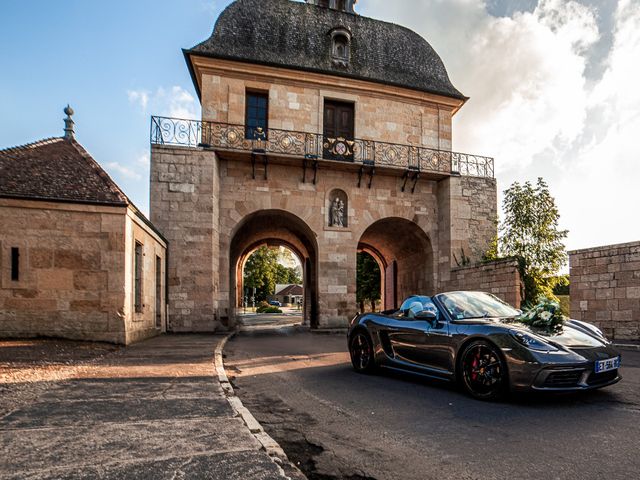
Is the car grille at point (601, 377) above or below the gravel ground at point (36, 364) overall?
above

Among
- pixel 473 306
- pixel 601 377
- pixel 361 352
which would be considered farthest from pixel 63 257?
pixel 601 377

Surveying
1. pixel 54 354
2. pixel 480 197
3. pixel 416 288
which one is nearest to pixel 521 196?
pixel 480 197

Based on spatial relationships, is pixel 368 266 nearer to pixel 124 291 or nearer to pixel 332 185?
pixel 332 185

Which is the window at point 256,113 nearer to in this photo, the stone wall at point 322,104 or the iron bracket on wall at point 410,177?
the stone wall at point 322,104

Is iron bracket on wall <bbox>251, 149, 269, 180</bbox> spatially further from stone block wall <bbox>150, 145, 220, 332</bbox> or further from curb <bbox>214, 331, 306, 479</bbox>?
curb <bbox>214, 331, 306, 479</bbox>

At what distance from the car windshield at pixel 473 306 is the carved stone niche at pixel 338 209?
1243 cm

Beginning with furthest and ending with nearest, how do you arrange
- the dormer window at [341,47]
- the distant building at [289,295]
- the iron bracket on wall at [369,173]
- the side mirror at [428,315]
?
the distant building at [289,295], the dormer window at [341,47], the iron bracket on wall at [369,173], the side mirror at [428,315]

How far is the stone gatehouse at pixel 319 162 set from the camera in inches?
631

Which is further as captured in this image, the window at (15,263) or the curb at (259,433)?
the window at (15,263)

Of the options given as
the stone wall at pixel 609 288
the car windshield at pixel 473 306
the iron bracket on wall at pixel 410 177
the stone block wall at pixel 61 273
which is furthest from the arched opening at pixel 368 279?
the car windshield at pixel 473 306

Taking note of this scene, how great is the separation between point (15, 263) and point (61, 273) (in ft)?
3.15

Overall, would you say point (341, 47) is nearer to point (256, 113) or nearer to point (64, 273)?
point (256, 113)

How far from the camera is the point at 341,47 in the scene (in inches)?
784

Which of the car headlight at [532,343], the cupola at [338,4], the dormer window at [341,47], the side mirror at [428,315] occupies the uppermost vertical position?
the cupola at [338,4]
